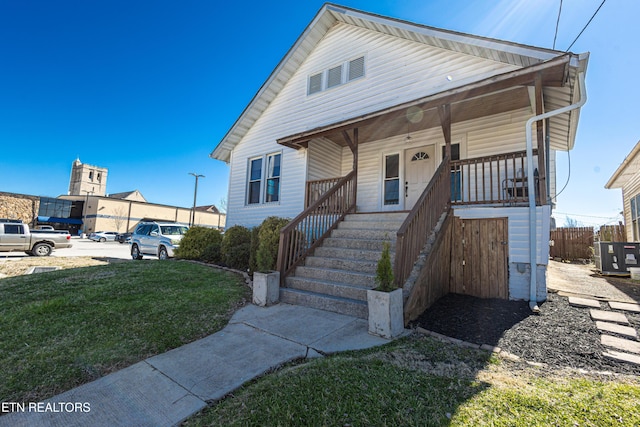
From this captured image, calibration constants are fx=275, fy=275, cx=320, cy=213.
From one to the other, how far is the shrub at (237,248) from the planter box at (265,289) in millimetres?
3185

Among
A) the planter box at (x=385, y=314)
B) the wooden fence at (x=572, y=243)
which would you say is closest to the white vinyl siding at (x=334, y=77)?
the planter box at (x=385, y=314)

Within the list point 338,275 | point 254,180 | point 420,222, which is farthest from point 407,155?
point 254,180

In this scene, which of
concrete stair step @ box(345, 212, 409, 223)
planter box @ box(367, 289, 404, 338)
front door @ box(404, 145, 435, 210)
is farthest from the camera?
front door @ box(404, 145, 435, 210)

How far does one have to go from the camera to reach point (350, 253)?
17.8ft

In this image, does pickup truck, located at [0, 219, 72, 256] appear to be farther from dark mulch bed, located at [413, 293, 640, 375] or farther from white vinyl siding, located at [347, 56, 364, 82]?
dark mulch bed, located at [413, 293, 640, 375]

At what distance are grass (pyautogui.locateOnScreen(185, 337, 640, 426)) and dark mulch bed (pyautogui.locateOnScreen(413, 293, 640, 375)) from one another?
14.3 inches

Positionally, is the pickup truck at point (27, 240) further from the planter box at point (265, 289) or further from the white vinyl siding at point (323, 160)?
the planter box at point (265, 289)

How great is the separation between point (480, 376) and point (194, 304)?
4.08m

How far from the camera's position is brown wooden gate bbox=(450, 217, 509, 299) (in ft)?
16.9

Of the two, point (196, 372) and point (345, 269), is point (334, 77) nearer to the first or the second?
point (345, 269)

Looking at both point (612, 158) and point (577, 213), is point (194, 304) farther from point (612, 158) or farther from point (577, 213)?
point (577, 213)

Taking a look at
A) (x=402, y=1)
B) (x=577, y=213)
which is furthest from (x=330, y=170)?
(x=577, y=213)

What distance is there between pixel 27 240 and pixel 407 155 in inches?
699

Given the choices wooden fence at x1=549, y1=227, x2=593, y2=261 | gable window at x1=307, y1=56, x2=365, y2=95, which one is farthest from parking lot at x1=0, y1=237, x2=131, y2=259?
wooden fence at x1=549, y1=227, x2=593, y2=261
